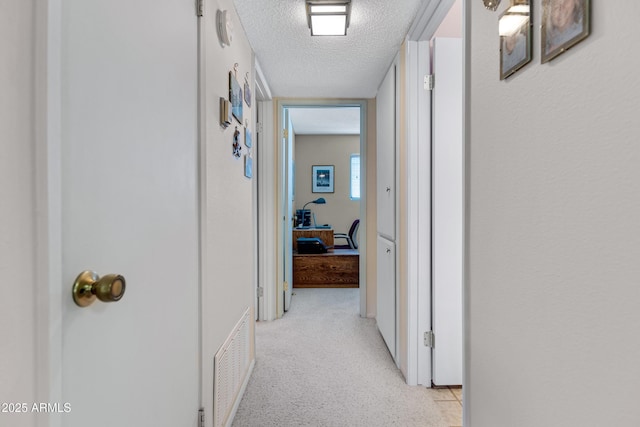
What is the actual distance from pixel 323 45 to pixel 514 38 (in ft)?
5.07

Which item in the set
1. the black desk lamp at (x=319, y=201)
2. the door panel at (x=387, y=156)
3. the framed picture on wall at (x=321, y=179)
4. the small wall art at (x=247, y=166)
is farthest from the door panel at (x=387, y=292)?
the framed picture on wall at (x=321, y=179)

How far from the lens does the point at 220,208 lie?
4.96 feet

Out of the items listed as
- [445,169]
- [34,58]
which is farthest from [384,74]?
[34,58]

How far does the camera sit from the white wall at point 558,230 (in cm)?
57

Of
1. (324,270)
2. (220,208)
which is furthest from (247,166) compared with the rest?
(324,270)

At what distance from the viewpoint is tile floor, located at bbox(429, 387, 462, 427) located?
66.7 inches

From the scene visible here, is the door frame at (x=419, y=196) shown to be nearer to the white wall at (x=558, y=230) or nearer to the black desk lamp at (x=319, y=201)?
the white wall at (x=558, y=230)

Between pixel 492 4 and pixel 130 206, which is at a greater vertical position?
pixel 492 4

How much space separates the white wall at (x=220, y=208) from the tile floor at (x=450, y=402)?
1203 mm

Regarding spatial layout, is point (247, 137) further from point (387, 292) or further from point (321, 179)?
point (321, 179)

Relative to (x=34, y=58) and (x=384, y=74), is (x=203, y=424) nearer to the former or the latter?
(x=34, y=58)

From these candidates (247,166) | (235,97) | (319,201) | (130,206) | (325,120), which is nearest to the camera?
(130,206)

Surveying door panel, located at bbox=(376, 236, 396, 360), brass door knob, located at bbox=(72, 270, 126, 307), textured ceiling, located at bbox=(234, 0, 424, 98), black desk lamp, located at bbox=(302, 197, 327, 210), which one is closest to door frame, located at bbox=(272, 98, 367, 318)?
textured ceiling, located at bbox=(234, 0, 424, 98)

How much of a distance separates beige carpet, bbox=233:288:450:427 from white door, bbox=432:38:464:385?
1.17 ft
